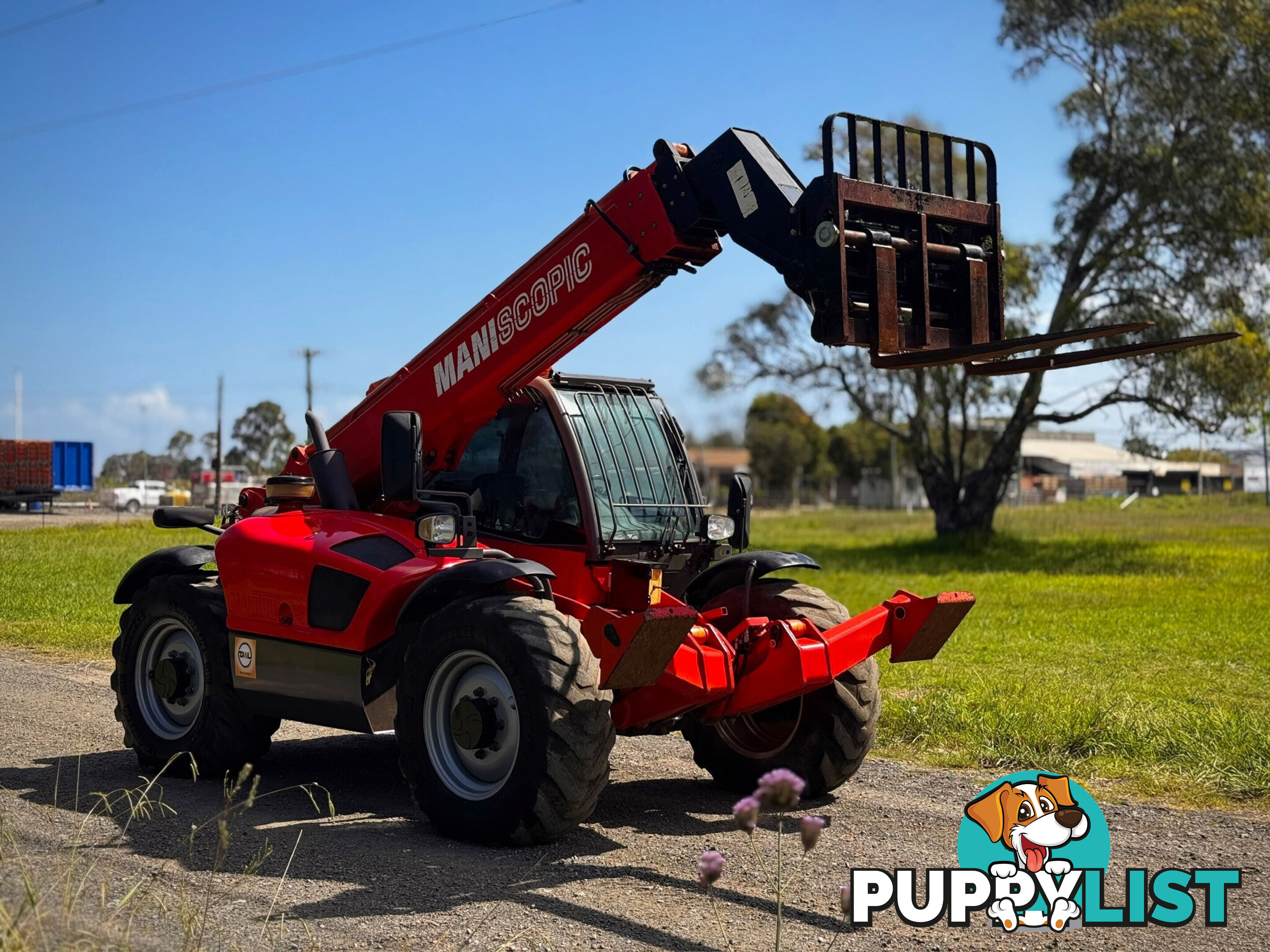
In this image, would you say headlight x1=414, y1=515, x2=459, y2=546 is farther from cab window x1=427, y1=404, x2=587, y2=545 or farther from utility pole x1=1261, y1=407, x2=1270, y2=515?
utility pole x1=1261, y1=407, x2=1270, y2=515

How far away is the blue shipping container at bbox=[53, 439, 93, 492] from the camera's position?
54.8 metres

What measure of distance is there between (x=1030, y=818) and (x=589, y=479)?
122 inches

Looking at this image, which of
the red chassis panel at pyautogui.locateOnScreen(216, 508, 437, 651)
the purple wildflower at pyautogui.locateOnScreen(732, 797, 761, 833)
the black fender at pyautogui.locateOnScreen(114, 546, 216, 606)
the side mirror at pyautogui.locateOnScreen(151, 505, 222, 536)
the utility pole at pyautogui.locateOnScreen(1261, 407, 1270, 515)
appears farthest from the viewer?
the utility pole at pyautogui.locateOnScreen(1261, 407, 1270, 515)

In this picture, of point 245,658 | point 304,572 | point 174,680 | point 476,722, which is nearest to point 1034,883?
point 476,722

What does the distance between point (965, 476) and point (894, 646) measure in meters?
30.2

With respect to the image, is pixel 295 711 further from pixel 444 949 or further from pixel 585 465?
pixel 444 949

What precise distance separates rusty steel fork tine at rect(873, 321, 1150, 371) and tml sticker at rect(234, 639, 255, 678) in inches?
162

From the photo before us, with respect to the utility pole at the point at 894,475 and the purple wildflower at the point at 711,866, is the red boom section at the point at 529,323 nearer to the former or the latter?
the purple wildflower at the point at 711,866

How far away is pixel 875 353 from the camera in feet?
21.4

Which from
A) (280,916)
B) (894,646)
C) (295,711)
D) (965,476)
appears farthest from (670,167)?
(965,476)

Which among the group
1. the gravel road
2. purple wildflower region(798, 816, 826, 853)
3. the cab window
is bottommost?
the gravel road

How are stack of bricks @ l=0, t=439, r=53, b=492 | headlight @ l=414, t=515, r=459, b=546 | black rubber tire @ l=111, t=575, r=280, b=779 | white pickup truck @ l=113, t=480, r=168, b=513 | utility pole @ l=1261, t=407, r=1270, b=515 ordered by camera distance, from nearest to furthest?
headlight @ l=414, t=515, r=459, b=546
black rubber tire @ l=111, t=575, r=280, b=779
utility pole @ l=1261, t=407, r=1270, b=515
stack of bricks @ l=0, t=439, r=53, b=492
white pickup truck @ l=113, t=480, r=168, b=513

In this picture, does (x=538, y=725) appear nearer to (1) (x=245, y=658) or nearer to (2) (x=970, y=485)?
(1) (x=245, y=658)

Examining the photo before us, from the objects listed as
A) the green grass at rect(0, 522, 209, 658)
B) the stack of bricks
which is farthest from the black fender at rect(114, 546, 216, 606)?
the stack of bricks
